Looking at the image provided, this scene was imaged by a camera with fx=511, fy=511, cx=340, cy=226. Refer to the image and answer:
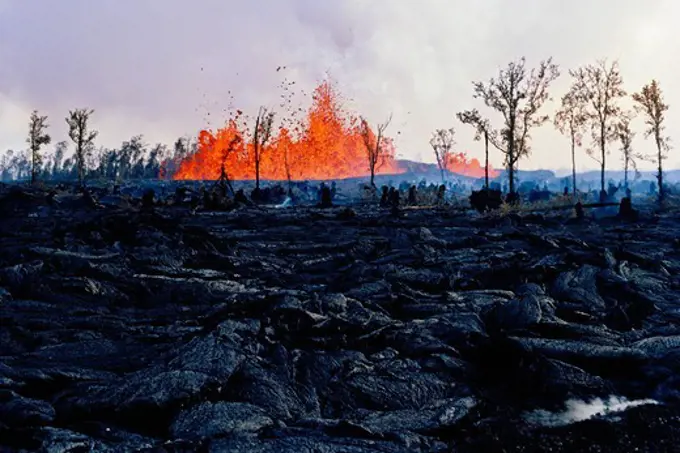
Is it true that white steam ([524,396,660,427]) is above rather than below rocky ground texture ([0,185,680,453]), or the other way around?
below

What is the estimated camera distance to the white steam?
4.98m

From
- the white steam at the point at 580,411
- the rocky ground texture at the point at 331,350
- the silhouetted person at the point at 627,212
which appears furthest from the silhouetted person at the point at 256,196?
the white steam at the point at 580,411

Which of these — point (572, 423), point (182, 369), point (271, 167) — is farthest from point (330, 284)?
point (271, 167)

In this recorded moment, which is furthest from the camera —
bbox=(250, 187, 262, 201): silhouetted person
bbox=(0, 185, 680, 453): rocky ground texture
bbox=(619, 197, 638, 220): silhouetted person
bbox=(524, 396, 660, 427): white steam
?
bbox=(250, 187, 262, 201): silhouetted person

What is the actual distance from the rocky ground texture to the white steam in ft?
0.30

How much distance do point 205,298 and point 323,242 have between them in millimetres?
7285

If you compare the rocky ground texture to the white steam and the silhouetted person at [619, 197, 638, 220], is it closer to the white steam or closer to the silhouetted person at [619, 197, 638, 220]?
the white steam

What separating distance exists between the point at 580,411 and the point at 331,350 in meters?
2.91

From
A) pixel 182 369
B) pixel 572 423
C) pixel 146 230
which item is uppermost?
pixel 146 230

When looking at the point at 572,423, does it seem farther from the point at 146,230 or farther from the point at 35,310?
the point at 146,230

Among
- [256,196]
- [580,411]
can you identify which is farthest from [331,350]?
[256,196]

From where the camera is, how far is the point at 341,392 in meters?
5.48

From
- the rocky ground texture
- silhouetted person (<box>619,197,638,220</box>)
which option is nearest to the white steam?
the rocky ground texture

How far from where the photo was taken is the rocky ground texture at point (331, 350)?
4.55m
